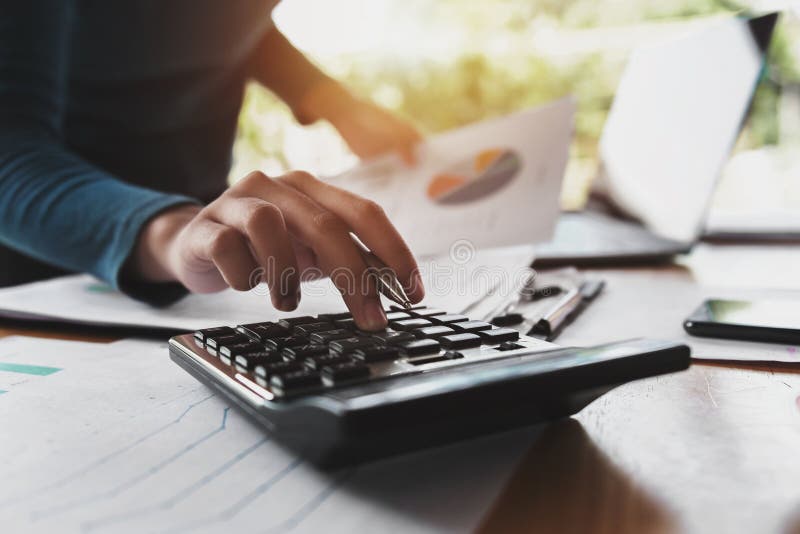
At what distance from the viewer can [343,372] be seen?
28cm

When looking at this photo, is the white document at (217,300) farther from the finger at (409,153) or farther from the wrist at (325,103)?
the wrist at (325,103)

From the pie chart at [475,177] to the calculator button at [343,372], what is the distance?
0.48 m

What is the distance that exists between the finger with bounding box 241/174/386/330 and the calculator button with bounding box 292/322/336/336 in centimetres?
2

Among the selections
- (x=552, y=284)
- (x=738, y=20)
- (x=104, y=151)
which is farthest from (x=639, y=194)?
(x=104, y=151)

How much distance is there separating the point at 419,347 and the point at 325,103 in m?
0.80

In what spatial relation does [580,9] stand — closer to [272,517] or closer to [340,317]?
[340,317]

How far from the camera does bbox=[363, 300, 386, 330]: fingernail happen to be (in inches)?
14.7

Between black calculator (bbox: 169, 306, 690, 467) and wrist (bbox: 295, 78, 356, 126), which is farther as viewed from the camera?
wrist (bbox: 295, 78, 356, 126)

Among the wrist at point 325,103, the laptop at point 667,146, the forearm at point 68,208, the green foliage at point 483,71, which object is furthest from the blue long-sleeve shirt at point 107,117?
the green foliage at point 483,71

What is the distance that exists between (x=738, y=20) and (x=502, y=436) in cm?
76

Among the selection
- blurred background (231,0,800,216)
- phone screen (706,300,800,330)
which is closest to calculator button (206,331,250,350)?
phone screen (706,300,800,330)

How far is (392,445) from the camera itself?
0.25 m

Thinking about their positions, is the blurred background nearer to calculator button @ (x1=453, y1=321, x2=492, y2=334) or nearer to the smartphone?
the smartphone

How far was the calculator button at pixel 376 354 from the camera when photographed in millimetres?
305
